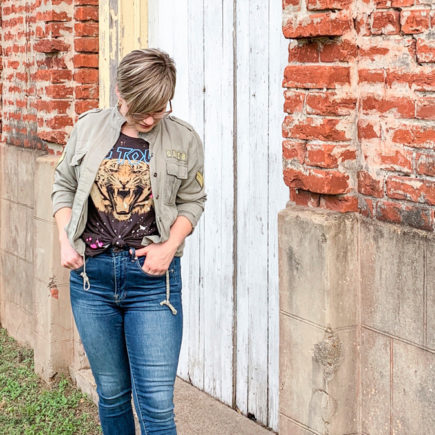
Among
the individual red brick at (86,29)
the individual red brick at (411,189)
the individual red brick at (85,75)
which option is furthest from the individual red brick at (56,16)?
the individual red brick at (411,189)

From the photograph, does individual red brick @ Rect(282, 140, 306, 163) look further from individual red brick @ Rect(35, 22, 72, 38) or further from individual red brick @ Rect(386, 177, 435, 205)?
individual red brick @ Rect(35, 22, 72, 38)

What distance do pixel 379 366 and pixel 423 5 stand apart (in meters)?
1.45

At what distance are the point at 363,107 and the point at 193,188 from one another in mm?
864

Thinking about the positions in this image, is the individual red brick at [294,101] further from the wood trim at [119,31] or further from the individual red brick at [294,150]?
the wood trim at [119,31]

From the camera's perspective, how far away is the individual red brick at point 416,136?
3480 mm

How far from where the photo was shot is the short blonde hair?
3773 millimetres

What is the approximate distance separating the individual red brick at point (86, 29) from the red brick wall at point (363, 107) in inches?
113

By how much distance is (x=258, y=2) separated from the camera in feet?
16.8

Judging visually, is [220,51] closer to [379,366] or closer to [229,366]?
[229,366]

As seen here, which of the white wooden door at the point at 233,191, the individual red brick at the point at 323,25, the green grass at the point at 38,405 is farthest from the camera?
the green grass at the point at 38,405

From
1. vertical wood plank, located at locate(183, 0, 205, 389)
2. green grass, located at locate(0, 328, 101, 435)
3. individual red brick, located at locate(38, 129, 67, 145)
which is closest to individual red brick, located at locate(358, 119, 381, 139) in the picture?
vertical wood plank, located at locate(183, 0, 205, 389)

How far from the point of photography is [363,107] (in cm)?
382

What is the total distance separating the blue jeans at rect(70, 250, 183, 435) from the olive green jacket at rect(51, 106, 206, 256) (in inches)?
5.8

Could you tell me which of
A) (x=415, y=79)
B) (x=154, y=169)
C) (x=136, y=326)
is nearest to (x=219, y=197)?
(x=154, y=169)
